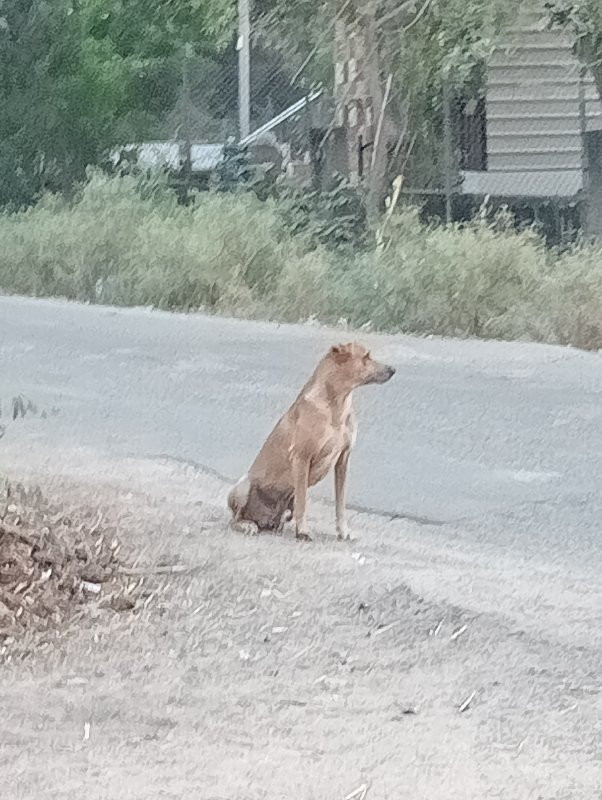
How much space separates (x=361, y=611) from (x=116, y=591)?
0.33 m

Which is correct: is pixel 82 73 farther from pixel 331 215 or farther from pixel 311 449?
pixel 311 449

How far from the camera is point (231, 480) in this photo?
191cm

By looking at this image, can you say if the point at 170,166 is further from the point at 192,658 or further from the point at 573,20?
the point at 192,658

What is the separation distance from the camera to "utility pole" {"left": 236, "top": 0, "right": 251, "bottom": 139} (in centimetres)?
200

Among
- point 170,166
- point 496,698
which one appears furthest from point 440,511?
point 170,166

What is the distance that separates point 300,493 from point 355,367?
0.62 feet

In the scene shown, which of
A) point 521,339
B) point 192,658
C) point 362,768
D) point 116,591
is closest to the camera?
point 362,768

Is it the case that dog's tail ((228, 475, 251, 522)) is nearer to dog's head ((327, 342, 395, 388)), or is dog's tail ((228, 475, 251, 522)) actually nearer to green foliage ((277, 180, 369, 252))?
dog's head ((327, 342, 395, 388))

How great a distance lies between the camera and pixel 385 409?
1920 millimetres

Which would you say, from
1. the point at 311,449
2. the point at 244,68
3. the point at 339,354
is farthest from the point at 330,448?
the point at 244,68

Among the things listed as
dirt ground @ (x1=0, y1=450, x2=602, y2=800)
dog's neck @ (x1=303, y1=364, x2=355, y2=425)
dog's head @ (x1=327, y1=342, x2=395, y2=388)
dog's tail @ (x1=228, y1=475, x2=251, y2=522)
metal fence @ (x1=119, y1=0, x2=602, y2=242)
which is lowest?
dirt ground @ (x1=0, y1=450, x2=602, y2=800)

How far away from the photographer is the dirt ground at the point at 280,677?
151 cm

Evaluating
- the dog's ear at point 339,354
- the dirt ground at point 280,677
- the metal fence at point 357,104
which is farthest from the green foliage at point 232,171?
the dirt ground at point 280,677

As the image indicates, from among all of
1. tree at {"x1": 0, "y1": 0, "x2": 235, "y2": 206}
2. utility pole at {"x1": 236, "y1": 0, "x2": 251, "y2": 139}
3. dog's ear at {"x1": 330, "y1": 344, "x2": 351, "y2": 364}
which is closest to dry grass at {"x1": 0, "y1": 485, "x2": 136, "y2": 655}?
dog's ear at {"x1": 330, "y1": 344, "x2": 351, "y2": 364}
